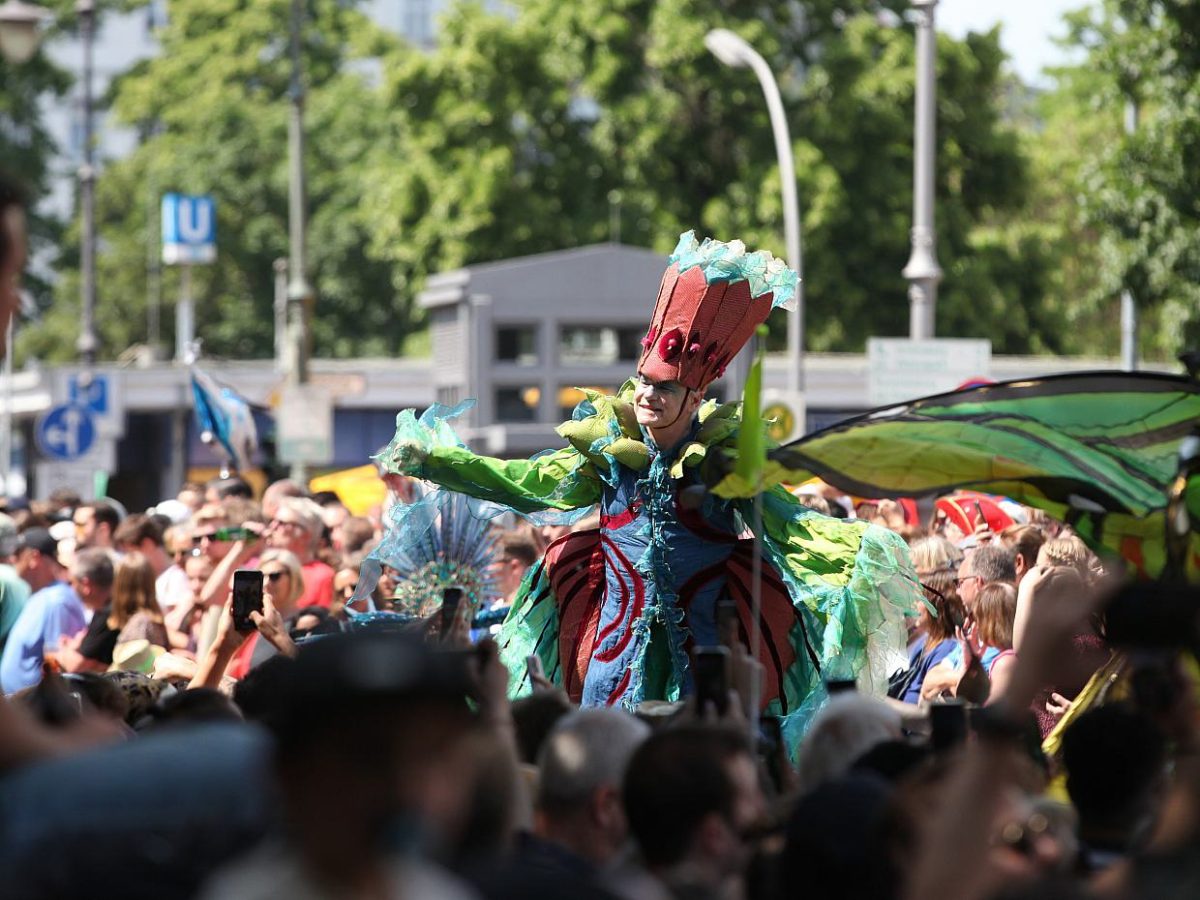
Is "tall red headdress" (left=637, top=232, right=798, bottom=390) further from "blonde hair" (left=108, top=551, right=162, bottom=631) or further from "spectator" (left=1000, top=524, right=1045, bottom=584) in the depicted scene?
"blonde hair" (left=108, top=551, right=162, bottom=631)

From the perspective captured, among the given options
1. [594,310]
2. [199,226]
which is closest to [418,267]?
[199,226]

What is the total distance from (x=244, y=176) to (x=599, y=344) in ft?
91.7

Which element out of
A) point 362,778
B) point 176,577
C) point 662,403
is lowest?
point 176,577

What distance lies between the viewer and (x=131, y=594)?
8.91m

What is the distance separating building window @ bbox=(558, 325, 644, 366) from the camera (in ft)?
70.2

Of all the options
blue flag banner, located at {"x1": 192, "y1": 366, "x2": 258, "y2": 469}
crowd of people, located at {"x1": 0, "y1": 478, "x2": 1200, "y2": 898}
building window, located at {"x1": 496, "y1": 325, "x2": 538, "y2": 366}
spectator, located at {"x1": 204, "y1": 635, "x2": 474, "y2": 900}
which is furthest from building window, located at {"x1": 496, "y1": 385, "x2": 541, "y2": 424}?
spectator, located at {"x1": 204, "y1": 635, "x2": 474, "y2": 900}

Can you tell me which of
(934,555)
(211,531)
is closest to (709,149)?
(211,531)

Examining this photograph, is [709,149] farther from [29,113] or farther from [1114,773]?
[1114,773]

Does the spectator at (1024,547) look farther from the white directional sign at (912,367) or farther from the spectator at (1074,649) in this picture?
the white directional sign at (912,367)

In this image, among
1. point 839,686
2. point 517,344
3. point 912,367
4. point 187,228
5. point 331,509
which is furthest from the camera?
point 187,228

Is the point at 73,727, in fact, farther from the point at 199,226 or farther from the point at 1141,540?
the point at 199,226

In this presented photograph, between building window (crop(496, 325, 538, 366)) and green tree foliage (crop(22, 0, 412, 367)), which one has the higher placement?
green tree foliage (crop(22, 0, 412, 367))

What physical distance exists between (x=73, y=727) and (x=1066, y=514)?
242 centimetres

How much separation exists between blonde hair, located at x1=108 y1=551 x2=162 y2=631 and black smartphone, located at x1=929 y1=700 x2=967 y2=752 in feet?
17.2
